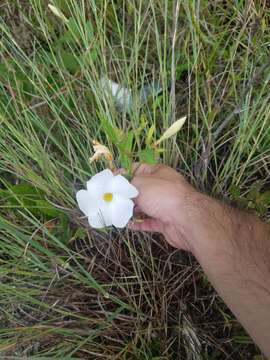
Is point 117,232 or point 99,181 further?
point 117,232

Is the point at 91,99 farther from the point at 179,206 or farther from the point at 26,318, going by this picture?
the point at 26,318

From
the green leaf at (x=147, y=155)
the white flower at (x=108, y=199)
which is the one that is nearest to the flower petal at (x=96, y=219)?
the white flower at (x=108, y=199)

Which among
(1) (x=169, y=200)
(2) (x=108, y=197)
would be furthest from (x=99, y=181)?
(1) (x=169, y=200)

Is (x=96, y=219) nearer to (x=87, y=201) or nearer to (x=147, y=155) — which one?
(x=87, y=201)

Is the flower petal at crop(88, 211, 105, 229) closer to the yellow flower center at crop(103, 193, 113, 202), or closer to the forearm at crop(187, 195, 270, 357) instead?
the yellow flower center at crop(103, 193, 113, 202)

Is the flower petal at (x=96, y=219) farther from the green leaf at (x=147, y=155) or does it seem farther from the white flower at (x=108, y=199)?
the green leaf at (x=147, y=155)

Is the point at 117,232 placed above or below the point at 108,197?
below

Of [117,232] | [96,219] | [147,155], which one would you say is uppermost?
[147,155]
